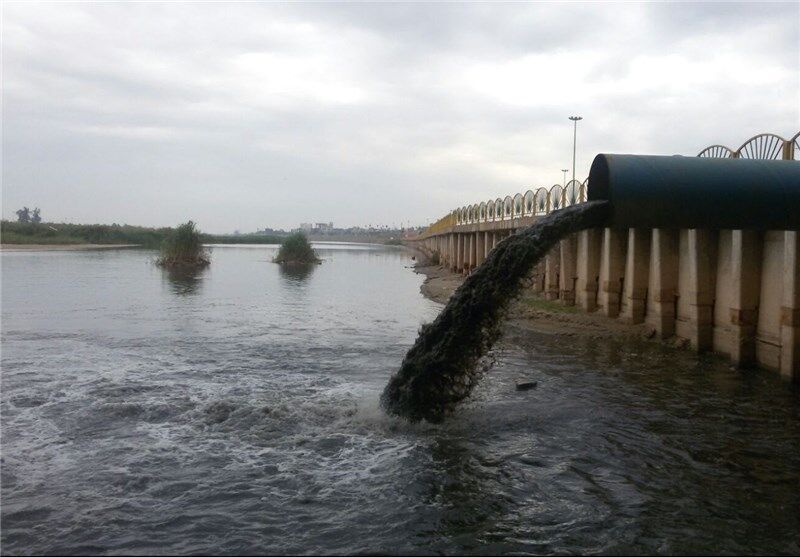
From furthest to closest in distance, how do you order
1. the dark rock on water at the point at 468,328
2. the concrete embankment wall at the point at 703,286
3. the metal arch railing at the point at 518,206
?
the metal arch railing at the point at 518,206 < the concrete embankment wall at the point at 703,286 < the dark rock on water at the point at 468,328

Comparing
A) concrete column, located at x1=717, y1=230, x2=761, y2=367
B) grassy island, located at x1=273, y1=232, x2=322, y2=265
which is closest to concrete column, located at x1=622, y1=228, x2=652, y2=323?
concrete column, located at x1=717, y1=230, x2=761, y2=367

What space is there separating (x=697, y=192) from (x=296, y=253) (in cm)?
5377

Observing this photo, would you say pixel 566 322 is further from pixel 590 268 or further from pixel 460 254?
pixel 460 254

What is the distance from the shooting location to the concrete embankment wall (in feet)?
41.2

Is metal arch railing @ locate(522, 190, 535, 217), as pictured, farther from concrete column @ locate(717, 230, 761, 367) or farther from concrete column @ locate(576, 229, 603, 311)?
concrete column @ locate(717, 230, 761, 367)

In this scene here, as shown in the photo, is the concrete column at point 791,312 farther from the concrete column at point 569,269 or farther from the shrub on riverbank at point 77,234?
the shrub on riverbank at point 77,234

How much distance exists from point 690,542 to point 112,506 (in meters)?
5.52

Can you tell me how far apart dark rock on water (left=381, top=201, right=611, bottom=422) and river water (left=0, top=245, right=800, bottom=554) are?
0.40 m

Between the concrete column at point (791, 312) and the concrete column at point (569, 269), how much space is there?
9247mm

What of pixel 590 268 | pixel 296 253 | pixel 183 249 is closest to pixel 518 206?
pixel 590 268

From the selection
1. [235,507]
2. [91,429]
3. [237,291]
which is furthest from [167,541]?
[237,291]

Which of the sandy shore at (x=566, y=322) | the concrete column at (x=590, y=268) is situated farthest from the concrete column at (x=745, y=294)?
the concrete column at (x=590, y=268)

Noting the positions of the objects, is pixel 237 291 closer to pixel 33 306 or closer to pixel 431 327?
pixel 33 306

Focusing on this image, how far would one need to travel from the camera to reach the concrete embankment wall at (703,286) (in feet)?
41.2
